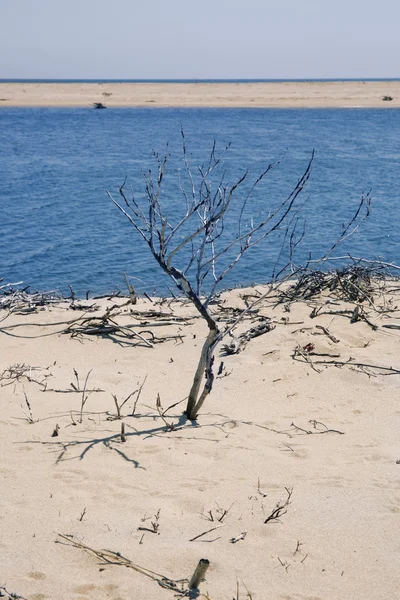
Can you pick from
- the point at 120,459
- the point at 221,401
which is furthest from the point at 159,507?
the point at 221,401

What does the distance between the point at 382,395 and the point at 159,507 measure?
8.96 ft

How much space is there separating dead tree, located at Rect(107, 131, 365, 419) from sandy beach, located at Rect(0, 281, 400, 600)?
0.61 meters

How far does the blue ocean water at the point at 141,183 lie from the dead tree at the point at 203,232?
17.6 inches

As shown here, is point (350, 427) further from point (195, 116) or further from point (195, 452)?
point (195, 116)

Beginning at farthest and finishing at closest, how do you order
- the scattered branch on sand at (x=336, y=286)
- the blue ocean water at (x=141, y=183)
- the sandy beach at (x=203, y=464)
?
1. the blue ocean water at (x=141, y=183)
2. the scattered branch on sand at (x=336, y=286)
3. the sandy beach at (x=203, y=464)

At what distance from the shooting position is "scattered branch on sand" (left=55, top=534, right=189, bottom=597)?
3.51 metres

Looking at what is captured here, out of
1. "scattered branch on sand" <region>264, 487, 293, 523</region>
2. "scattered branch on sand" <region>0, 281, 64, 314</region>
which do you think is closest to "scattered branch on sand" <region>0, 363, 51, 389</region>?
"scattered branch on sand" <region>0, 281, 64, 314</region>

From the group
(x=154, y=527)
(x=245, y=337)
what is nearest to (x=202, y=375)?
(x=154, y=527)

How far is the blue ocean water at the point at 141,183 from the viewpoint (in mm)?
13195

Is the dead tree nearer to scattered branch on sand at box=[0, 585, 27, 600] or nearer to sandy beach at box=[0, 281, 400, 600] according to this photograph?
sandy beach at box=[0, 281, 400, 600]

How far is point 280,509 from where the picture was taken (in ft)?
13.8

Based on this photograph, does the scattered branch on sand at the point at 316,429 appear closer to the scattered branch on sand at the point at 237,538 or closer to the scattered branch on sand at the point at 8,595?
the scattered branch on sand at the point at 237,538

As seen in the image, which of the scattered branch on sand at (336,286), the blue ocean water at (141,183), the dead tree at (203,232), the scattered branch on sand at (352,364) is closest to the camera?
the dead tree at (203,232)

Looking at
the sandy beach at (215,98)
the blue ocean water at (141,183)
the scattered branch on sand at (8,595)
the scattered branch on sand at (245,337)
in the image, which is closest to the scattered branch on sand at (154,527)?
the scattered branch on sand at (8,595)
